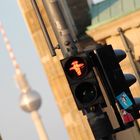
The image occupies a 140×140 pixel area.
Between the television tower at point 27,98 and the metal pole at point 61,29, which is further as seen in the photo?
the television tower at point 27,98

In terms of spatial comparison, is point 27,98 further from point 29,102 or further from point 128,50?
point 128,50

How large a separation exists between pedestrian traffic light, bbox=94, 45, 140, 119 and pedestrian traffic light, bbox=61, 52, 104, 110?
155 millimetres

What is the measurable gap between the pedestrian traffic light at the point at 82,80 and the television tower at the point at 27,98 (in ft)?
71.3

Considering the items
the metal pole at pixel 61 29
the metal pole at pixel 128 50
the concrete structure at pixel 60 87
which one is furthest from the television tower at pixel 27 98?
the metal pole at pixel 61 29

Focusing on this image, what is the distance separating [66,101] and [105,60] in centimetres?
1420

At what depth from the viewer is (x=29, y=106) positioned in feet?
142

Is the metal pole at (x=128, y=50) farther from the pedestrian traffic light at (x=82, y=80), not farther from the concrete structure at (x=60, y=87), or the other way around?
the pedestrian traffic light at (x=82, y=80)

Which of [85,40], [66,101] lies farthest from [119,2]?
[66,101]

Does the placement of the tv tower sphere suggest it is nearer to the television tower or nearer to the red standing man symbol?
the television tower

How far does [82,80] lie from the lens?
19.6ft

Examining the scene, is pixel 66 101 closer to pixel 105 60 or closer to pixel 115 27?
pixel 115 27

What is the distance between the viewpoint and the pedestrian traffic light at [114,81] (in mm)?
6043

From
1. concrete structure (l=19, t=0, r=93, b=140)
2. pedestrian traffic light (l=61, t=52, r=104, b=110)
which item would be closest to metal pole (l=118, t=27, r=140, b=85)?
concrete structure (l=19, t=0, r=93, b=140)

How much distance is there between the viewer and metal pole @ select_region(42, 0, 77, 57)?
626 centimetres
